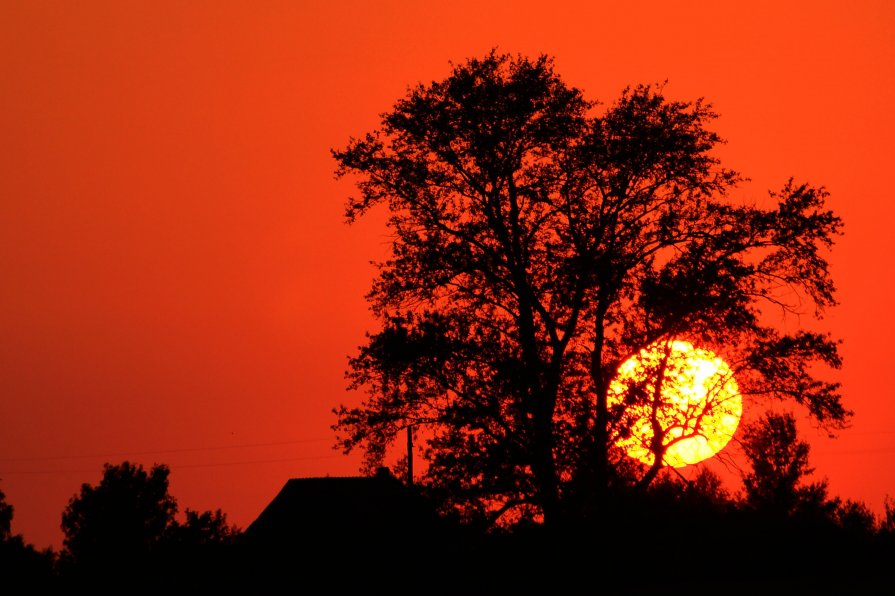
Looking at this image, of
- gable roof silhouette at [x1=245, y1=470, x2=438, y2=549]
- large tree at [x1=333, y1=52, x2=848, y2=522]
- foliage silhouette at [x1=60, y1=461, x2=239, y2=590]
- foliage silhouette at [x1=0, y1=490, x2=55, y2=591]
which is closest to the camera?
large tree at [x1=333, y1=52, x2=848, y2=522]

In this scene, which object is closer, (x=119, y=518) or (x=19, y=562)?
(x=19, y=562)

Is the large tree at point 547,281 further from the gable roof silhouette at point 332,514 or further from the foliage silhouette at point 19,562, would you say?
the foliage silhouette at point 19,562

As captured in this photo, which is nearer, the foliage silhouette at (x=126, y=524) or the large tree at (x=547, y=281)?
the large tree at (x=547, y=281)

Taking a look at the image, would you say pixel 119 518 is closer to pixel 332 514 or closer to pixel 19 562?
pixel 19 562

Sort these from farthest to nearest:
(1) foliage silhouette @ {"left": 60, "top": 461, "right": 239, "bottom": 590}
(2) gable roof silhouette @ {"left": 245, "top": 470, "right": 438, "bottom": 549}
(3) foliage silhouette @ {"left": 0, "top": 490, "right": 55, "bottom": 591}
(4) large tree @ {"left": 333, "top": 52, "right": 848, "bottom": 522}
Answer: (1) foliage silhouette @ {"left": 60, "top": 461, "right": 239, "bottom": 590}, (3) foliage silhouette @ {"left": 0, "top": 490, "right": 55, "bottom": 591}, (2) gable roof silhouette @ {"left": 245, "top": 470, "right": 438, "bottom": 549}, (4) large tree @ {"left": 333, "top": 52, "right": 848, "bottom": 522}

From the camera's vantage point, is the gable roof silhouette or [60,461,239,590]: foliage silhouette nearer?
the gable roof silhouette

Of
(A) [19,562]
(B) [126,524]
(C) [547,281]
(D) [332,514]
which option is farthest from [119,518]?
(C) [547,281]

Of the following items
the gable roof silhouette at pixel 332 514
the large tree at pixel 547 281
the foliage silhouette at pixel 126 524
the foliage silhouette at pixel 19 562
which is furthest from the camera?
the foliage silhouette at pixel 126 524

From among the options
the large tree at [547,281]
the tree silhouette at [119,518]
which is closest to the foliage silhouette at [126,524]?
the tree silhouette at [119,518]

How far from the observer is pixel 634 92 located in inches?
966

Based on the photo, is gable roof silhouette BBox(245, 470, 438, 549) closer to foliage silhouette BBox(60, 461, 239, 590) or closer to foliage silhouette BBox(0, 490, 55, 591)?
foliage silhouette BBox(0, 490, 55, 591)

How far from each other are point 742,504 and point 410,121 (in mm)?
17067

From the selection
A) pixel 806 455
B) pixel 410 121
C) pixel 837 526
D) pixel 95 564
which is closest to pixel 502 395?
pixel 410 121

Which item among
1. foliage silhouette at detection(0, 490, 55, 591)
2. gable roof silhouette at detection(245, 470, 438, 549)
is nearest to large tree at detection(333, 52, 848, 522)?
gable roof silhouette at detection(245, 470, 438, 549)
